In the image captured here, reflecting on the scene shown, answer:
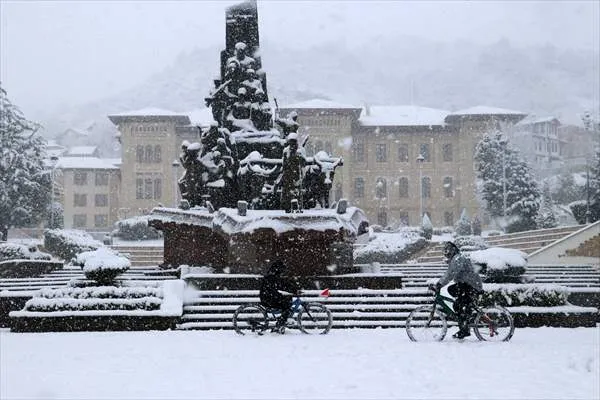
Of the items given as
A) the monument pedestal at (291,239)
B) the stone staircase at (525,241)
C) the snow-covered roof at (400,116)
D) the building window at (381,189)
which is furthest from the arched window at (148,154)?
the monument pedestal at (291,239)

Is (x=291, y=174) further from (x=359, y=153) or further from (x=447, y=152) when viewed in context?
(x=447, y=152)

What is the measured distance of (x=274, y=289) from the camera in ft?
40.3

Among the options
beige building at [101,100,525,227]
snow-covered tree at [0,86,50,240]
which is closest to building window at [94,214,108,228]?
beige building at [101,100,525,227]

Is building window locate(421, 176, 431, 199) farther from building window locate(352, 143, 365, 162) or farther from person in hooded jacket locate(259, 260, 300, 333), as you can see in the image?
person in hooded jacket locate(259, 260, 300, 333)

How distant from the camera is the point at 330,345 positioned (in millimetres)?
10891

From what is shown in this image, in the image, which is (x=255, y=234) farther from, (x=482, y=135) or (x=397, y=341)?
(x=482, y=135)

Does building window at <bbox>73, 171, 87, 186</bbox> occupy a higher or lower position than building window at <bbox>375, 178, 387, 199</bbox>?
higher

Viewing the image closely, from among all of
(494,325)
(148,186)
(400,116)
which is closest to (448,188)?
(400,116)

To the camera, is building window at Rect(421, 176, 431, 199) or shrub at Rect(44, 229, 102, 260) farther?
building window at Rect(421, 176, 431, 199)

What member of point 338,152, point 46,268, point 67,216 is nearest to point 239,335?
point 46,268

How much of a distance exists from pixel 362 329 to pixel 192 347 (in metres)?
3.94

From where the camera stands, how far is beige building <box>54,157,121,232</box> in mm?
76000

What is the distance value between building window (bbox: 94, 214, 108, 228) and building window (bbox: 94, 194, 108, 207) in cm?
119

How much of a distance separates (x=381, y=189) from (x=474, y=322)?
62635 mm
